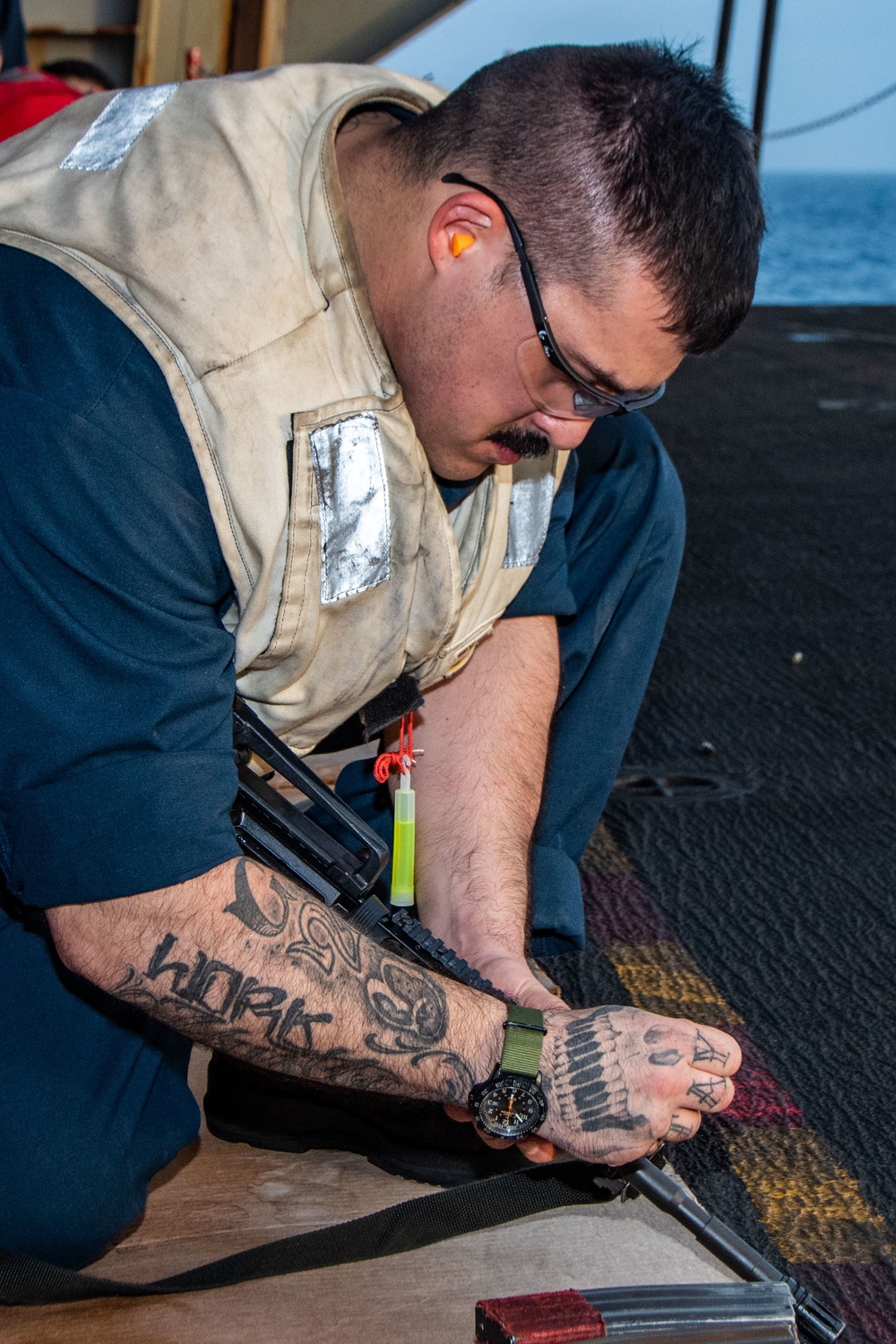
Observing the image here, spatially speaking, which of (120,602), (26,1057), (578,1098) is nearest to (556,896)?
(578,1098)

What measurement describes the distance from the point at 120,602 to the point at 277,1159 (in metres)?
0.72

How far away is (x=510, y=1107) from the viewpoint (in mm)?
1280

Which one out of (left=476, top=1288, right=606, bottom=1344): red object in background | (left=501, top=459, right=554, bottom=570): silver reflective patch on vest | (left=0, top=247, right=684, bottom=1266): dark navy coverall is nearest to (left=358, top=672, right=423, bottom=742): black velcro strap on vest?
(left=501, top=459, right=554, bottom=570): silver reflective patch on vest

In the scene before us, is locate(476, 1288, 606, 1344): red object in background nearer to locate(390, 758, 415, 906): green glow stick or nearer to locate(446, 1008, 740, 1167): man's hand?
locate(446, 1008, 740, 1167): man's hand

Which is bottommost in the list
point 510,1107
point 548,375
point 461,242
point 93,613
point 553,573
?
point 510,1107

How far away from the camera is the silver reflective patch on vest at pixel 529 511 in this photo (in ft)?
5.28

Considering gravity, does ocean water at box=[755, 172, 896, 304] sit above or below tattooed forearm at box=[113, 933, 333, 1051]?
below

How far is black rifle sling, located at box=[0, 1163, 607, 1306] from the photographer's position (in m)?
1.21

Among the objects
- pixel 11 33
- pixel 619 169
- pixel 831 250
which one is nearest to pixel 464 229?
pixel 619 169

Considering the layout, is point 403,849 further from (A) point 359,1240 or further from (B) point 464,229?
(B) point 464,229

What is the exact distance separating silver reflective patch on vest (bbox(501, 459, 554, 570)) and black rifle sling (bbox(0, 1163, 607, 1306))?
686 mm

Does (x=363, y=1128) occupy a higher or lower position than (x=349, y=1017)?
lower

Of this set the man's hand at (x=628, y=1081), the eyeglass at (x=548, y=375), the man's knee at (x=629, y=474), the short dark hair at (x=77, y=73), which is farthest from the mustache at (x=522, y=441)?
the short dark hair at (x=77, y=73)

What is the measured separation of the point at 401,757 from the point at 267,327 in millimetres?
606
